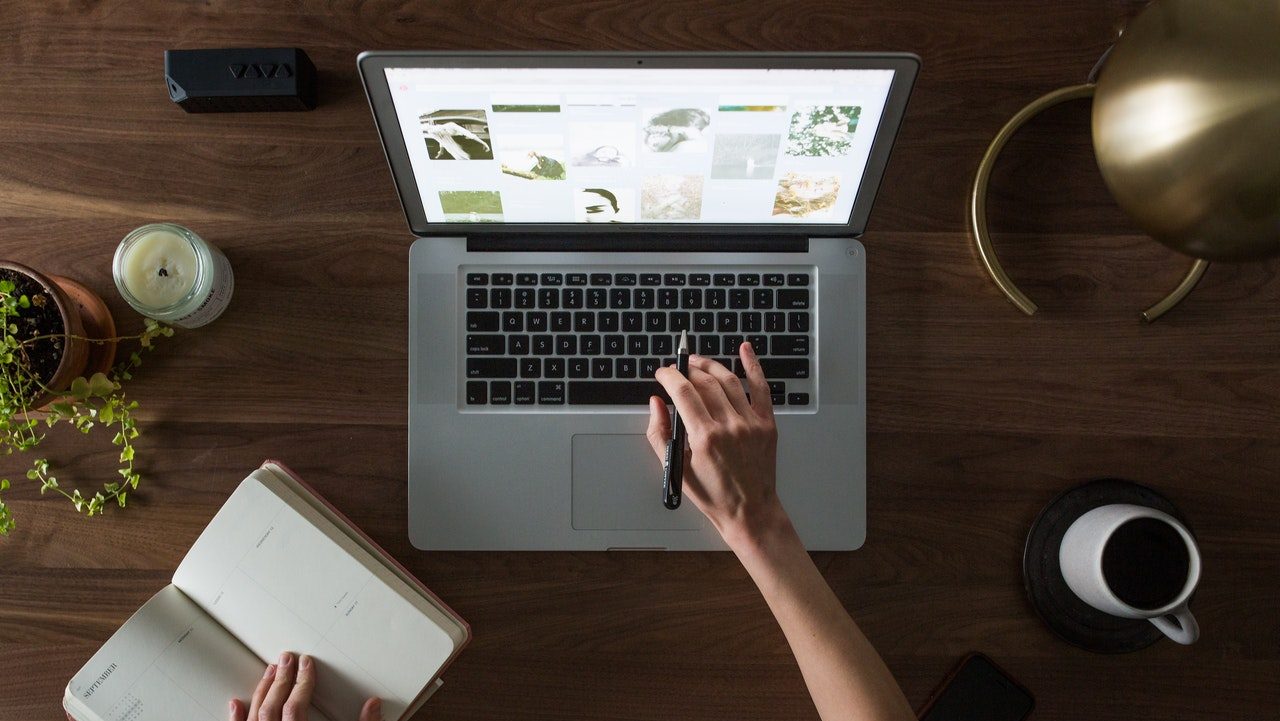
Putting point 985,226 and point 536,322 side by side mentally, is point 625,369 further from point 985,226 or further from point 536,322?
point 985,226

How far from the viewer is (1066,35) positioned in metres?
0.82

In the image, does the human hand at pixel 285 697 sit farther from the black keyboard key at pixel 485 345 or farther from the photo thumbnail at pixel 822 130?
the photo thumbnail at pixel 822 130

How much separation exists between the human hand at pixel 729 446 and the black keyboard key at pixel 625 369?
0.05 m

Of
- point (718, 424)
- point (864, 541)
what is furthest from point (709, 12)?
point (864, 541)

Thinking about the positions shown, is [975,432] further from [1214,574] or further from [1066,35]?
[1066,35]

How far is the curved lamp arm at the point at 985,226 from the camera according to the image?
0.78 meters

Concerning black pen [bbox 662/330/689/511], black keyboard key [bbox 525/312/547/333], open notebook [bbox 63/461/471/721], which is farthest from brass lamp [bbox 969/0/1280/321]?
open notebook [bbox 63/461/471/721]

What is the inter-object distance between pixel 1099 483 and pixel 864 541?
0.83 ft

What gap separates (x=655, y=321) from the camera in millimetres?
786

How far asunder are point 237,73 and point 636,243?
1.50ft

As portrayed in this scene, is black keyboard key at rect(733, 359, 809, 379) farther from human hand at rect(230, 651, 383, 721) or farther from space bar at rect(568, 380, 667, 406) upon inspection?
human hand at rect(230, 651, 383, 721)

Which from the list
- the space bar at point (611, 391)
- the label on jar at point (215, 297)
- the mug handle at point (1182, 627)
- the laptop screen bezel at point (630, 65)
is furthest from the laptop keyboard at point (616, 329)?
the mug handle at point (1182, 627)

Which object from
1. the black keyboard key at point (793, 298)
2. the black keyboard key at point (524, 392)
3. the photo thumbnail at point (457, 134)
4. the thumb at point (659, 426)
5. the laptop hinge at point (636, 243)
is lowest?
the thumb at point (659, 426)

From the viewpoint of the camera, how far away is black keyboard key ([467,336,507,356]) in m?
0.78
